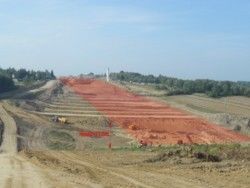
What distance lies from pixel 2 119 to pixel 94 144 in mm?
12052

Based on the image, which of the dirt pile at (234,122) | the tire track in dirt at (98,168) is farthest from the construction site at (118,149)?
the dirt pile at (234,122)

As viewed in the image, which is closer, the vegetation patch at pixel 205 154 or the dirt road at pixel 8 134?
the vegetation patch at pixel 205 154

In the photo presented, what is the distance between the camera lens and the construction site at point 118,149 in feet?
74.2

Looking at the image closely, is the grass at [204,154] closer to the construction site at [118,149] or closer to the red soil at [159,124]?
the construction site at [118,149]

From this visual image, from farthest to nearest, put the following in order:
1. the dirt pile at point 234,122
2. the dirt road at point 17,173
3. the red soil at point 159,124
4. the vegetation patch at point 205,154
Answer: the dirt pile at point 234,122, the red soil at point 159,124, the vegetation patch at point 205,154, the dirt road at point 17,173

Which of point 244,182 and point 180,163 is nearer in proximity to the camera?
point 244,182

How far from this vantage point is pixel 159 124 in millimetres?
58500

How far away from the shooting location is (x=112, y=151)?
32.0 m

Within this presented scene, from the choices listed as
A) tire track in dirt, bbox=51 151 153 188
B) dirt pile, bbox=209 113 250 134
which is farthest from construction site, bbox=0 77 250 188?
dirt pile, bbox=209 113 250 134

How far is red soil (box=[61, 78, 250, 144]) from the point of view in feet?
152

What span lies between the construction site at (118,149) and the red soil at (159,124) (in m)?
0.08

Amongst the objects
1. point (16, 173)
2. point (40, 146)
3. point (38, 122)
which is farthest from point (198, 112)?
point (16, 173)

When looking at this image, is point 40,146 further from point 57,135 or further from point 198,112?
point 198,112

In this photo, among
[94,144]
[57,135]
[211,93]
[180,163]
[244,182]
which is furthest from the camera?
[211,93]
